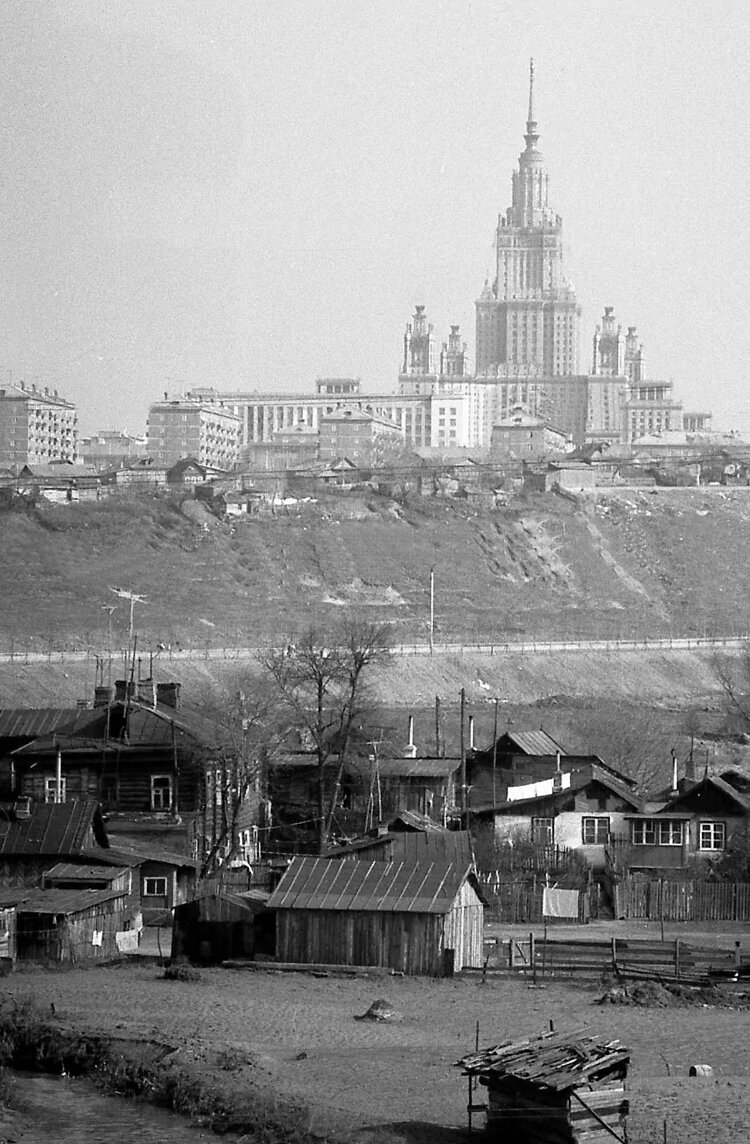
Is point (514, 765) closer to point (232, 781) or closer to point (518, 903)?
point (232, 781)

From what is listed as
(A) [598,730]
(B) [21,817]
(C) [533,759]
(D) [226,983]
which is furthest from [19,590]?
(D) [226,983]

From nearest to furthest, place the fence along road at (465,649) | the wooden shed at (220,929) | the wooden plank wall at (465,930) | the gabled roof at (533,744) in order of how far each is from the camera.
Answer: the wooden plank wall at (465,930), the wooden shed at (220,929), the gabled roof at (533,744), the fence along road at (465,649)

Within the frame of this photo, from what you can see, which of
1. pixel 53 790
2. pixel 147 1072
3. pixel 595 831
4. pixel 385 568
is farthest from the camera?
pixel 385 568

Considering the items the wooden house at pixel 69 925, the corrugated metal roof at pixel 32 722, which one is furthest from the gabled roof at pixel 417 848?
the corrugated metal roof at pixel 32 722

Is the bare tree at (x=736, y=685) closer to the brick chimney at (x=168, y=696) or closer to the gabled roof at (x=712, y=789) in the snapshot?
the brick chimney at (x=168, y=696)

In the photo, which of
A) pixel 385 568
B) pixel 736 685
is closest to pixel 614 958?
pixel 736 685
